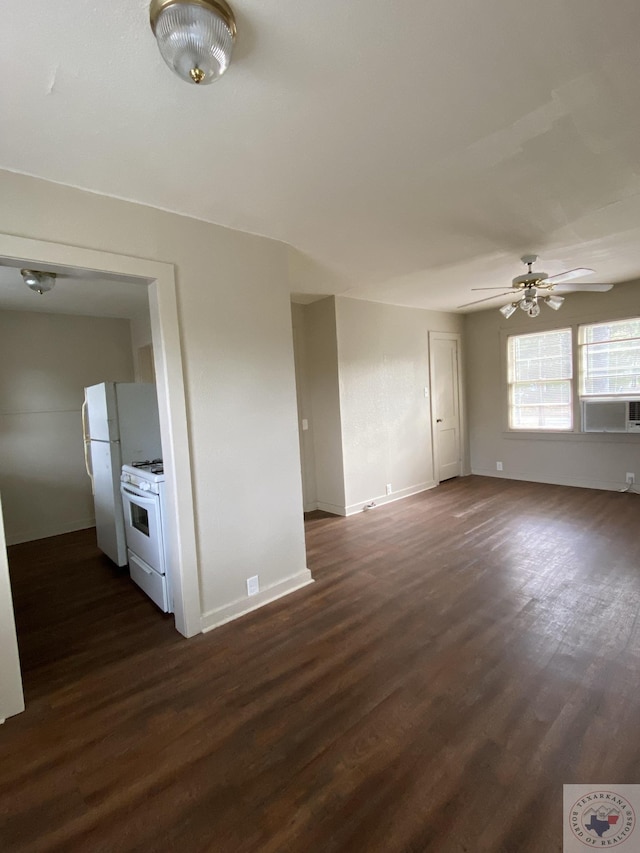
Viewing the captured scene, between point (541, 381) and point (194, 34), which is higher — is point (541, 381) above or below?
below

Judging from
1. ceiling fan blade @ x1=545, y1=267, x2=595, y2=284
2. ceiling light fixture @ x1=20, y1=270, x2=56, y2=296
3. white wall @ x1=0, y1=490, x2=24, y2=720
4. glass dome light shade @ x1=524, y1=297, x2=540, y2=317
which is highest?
ceiling light fixture @ x1=20, y1=270, x2=56, y2=296

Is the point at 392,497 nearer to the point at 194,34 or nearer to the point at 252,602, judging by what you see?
the point at 252,602

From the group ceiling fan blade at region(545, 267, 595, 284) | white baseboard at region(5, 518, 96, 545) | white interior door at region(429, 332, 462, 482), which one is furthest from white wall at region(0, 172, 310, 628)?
white interior door at region(429, 332, 462, 482)

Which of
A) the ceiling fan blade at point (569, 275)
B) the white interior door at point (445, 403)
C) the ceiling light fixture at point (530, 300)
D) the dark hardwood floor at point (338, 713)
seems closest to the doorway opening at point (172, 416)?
the dark hardwood floor at point (338, 713)

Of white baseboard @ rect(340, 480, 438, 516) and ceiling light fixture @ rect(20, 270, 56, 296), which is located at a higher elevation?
ceiling light fixture @ rect(20, 270, 56, 296)

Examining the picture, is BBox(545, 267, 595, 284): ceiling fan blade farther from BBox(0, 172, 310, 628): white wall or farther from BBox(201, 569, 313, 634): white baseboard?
BBox(201, 569, 313, 634): white baseboard

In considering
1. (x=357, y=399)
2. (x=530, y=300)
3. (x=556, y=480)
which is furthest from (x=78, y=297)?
(x=556, y=480)

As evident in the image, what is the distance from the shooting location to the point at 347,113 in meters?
1.60

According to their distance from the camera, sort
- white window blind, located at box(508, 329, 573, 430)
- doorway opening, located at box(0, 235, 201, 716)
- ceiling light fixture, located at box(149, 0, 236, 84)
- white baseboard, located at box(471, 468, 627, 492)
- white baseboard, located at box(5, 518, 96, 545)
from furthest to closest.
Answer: white window blind, located at box(508, 329, 573, 430) < white baseboard, located at box(471, 468, 627, 492) < white baseboard, located at box(5, 518, 96, 545) < doorway opening, located at box(0, 235, 201, 716) < ceiling light fixture, located at box(149, 0, 236, 84)

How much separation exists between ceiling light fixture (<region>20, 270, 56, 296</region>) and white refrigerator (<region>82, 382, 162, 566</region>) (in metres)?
→ 0.89

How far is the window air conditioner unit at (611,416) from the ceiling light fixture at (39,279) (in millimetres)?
6065

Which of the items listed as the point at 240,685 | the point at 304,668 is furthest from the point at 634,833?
the point at 240,685

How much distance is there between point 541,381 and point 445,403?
1.37 metres

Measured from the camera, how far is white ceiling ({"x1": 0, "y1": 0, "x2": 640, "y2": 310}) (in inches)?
47.9
